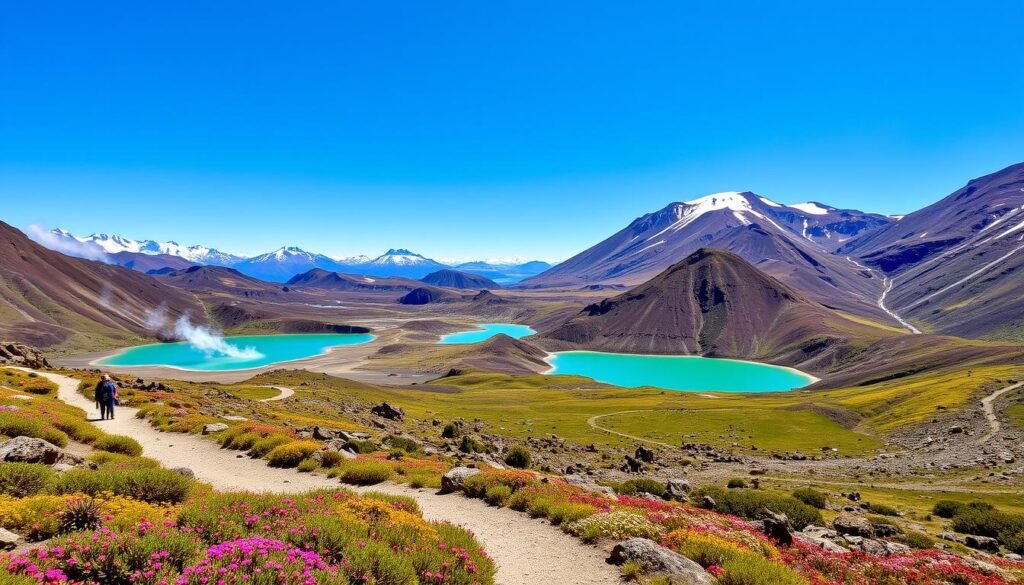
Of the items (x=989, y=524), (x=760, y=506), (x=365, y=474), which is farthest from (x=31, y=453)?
(x=989, y=524)

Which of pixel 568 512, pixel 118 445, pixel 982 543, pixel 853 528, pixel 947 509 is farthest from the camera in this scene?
pixel 947 509

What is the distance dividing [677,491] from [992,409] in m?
77.7

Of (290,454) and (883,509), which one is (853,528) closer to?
(883,509)

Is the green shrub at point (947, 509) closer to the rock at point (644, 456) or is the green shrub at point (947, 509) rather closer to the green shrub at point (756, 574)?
the rock at point (644, 456)

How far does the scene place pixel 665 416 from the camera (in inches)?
3605

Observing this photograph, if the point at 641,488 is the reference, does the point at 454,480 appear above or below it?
above

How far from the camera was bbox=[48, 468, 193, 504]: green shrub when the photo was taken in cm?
1146

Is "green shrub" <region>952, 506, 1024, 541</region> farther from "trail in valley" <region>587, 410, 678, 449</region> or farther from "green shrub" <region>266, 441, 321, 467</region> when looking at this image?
"trail in valley" <region>587, 410, 678, 449</region>

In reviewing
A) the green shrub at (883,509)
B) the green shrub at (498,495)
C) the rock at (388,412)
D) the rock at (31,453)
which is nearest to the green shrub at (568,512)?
the green shrub at (498,495)

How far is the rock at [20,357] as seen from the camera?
61.4 meters

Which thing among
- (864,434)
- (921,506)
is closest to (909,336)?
(864,434)

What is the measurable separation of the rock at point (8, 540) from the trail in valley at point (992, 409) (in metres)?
87.4

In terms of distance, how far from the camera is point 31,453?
15.0m

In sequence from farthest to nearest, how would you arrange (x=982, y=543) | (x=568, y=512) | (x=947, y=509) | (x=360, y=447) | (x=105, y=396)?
(x=105, y=396), (x=947, y=509), (x=360, y=447), (x=982, y=543), (x=568, y=512)
